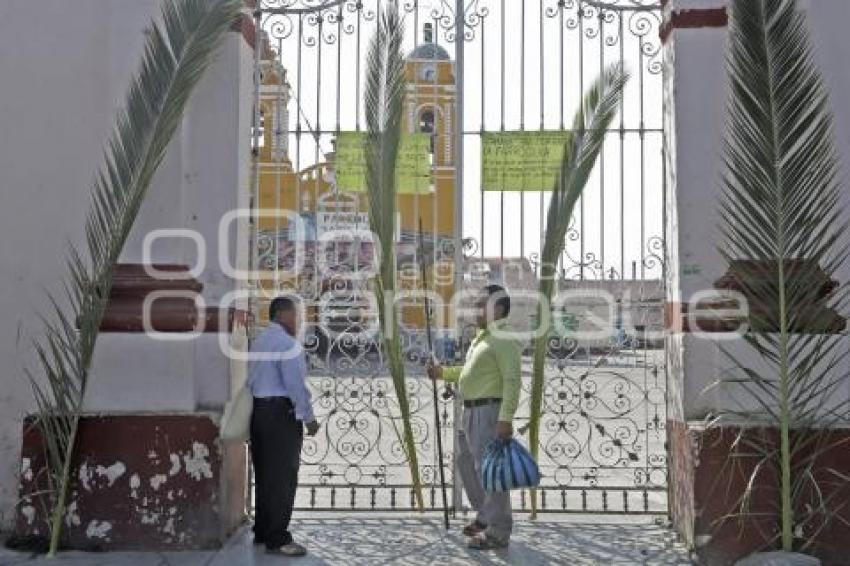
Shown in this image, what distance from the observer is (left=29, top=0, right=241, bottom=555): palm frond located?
507cm

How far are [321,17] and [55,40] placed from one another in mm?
1754

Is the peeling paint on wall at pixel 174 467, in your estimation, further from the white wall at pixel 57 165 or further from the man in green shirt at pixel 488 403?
the man in green shirt at pixel 488 403

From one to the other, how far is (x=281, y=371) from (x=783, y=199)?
280cm

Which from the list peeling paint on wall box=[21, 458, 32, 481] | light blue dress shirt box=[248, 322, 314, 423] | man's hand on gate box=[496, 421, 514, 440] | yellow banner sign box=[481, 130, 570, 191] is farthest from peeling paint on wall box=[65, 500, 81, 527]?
yellow banner sign box=[481, 130, 570, 191]

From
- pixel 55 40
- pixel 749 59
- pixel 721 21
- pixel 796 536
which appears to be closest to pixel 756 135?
pixel 749 59

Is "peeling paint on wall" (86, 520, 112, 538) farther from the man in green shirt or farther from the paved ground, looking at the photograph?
the man in green shirt

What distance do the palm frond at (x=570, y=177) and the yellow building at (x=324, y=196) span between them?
72 cm

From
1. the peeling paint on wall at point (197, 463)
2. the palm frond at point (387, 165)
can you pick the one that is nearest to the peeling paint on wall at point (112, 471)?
the peeling paint on wall at point (197, 463)

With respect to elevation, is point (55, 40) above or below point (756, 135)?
above

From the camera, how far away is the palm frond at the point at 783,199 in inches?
183

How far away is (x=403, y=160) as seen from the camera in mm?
6590

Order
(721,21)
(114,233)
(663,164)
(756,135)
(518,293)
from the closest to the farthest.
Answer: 1. (756,135)
2. (114,233)
3. (721,21)
4. (663,164)
5. (518,293)

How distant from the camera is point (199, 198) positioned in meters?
5.70

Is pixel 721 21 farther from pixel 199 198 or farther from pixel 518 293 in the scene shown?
pixel 199 198
